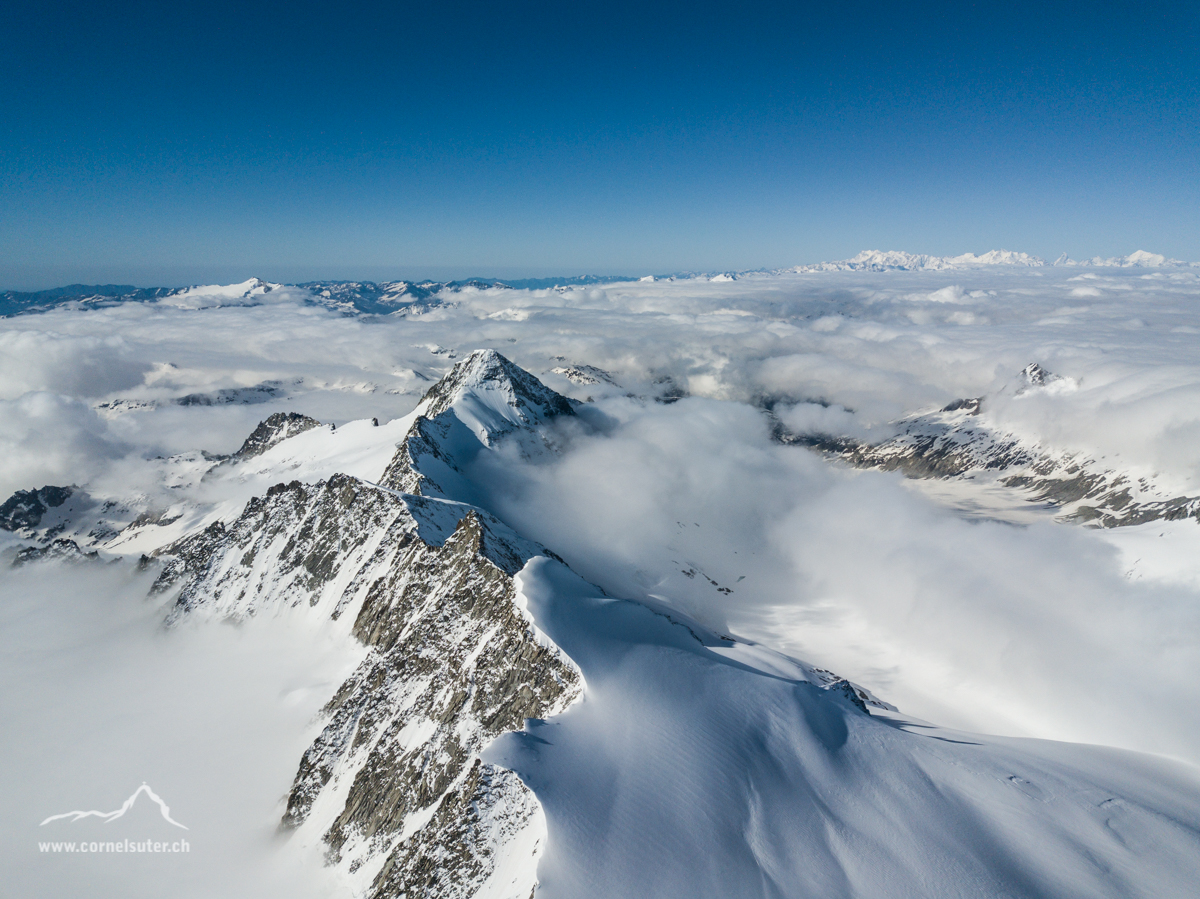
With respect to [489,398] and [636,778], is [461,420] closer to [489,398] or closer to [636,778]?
[489,398]

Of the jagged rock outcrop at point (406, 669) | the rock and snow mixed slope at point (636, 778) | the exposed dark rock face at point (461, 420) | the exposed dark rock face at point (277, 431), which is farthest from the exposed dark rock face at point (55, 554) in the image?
the rock and snow mixed slope at point (636, 778)

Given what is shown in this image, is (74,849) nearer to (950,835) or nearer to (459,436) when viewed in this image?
(950,835)

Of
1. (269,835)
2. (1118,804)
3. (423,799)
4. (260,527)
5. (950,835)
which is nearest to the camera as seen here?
(950,835)

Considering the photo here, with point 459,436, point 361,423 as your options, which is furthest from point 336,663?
point 361,423

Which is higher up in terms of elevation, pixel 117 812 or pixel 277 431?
pixel 277 431

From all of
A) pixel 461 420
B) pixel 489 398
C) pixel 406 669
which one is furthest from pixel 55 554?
pixel 406 669

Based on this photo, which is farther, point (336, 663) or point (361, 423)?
point (361, 423)
